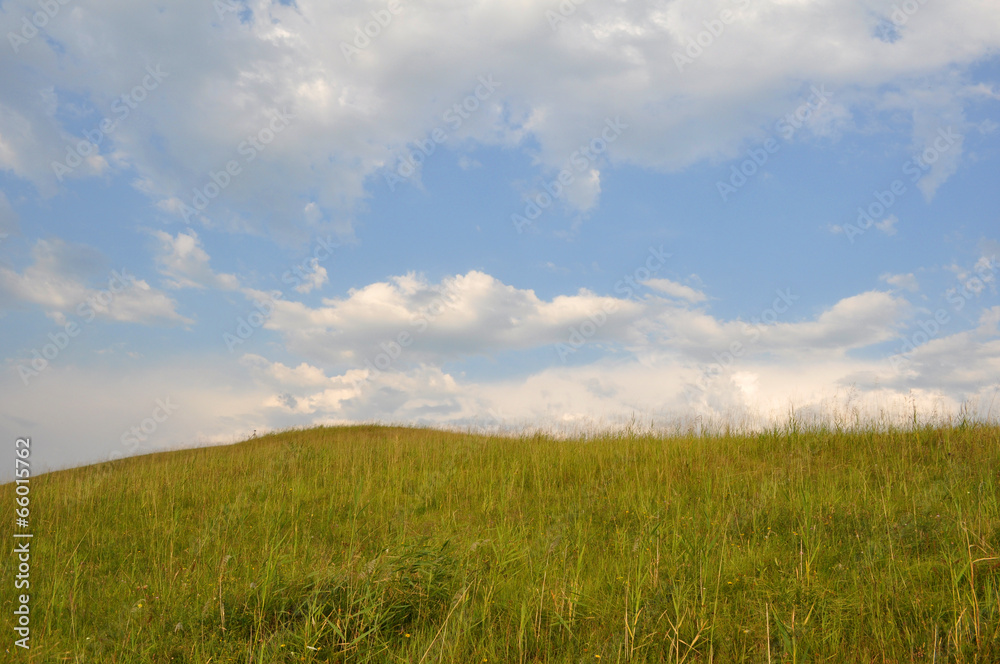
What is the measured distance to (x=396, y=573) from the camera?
3.94 metres

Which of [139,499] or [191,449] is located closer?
[139,499]

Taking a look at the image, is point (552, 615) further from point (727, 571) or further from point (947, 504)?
point (947, 504)

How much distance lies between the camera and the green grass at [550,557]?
346 centimetres

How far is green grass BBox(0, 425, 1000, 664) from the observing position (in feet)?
11.4

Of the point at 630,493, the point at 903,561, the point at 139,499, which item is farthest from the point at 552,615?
the point at 139,499

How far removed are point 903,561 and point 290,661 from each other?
460 centimetres

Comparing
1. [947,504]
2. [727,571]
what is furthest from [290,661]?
[947,504]

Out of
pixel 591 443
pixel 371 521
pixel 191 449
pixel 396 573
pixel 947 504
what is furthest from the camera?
pixel 191 449

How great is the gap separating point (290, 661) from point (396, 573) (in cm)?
88

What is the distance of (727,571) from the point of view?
4.35 meters

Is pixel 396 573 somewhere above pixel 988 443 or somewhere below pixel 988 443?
below

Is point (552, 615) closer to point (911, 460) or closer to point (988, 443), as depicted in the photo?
point (911, 460)

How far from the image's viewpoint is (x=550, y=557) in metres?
4.94

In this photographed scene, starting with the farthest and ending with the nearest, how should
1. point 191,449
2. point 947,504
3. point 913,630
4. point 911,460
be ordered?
point 191,449 → point 911,460 → point 947,504 → point 913,630
